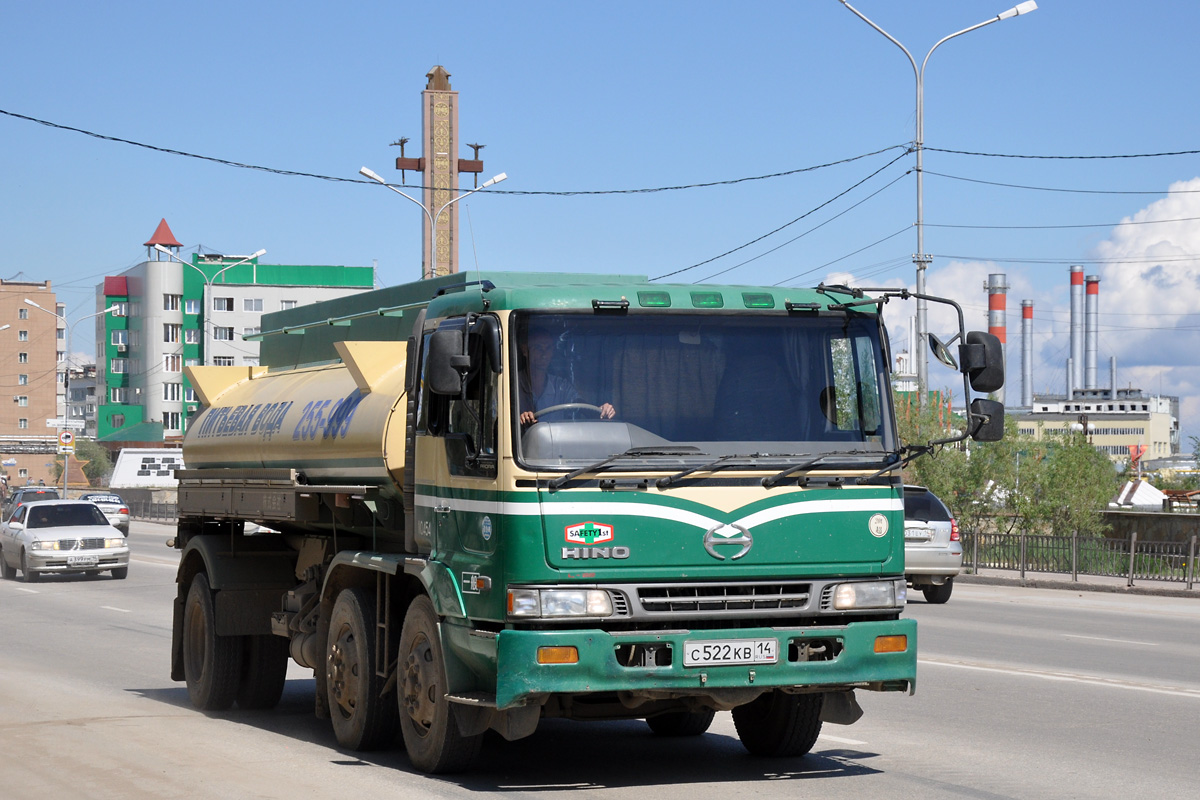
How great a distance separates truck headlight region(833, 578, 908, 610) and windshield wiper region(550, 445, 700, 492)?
108 centimetres

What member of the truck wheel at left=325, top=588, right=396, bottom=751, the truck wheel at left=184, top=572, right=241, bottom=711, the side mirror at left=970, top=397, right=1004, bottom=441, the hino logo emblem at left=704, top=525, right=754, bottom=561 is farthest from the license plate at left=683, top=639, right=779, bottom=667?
the truck wheel at left=184, top=572, right=241, bottom=711

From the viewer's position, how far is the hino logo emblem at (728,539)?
746 cm

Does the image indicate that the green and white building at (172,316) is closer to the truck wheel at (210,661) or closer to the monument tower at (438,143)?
the monument tower at (438,143)

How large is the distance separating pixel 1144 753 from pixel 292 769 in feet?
16.3

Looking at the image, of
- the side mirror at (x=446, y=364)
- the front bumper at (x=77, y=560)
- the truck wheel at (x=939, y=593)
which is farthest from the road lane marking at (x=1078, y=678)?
the front bumper at (x=77, y=560)

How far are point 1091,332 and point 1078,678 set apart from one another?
142 meters

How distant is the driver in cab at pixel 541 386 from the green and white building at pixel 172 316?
10736cm

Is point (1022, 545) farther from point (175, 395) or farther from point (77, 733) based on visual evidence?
point (175, 395)

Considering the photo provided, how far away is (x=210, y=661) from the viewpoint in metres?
11.5

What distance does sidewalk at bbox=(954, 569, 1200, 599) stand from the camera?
86.4 ft

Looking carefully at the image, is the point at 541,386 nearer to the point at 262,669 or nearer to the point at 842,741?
the point at 842,741

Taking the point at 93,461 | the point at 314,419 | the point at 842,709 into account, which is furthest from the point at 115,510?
the point at 93,461

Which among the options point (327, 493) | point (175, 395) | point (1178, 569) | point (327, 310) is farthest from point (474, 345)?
point (175, 395)

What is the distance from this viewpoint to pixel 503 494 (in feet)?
24.3
